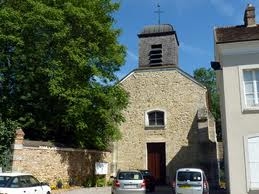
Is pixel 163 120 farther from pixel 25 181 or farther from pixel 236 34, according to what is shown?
pixel 25 181

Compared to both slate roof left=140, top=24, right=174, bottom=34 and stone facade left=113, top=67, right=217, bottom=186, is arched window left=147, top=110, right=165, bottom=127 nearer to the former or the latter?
stone facade left=113, top=67, right=217, bottom=186

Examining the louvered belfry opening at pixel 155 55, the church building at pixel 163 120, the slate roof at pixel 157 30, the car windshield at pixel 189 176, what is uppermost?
the slate roof at pixel 157 30

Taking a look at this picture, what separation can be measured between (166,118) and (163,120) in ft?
0.99

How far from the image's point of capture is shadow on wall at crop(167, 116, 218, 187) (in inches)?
1075

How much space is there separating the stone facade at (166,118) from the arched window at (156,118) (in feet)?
0.99

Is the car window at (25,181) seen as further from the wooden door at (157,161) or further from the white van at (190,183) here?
the wooden door at (157,161)

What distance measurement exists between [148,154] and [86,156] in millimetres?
6042

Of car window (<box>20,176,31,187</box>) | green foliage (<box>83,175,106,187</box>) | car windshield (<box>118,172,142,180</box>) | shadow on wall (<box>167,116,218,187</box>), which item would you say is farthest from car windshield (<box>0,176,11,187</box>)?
shadow on wall (<box>167,116,218,187</box>)

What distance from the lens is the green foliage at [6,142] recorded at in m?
19.2

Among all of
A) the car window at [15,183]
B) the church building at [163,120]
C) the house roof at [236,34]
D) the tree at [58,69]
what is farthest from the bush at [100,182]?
the house roof at [236,34]

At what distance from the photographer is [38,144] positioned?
68.8 feet

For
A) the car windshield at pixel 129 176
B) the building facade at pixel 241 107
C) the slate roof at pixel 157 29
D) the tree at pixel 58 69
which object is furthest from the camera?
the slate roof at pixel 157 29

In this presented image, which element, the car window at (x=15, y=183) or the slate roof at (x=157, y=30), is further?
the slate roof at (x=157, y=30)

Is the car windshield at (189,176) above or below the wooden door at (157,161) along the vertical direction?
below
